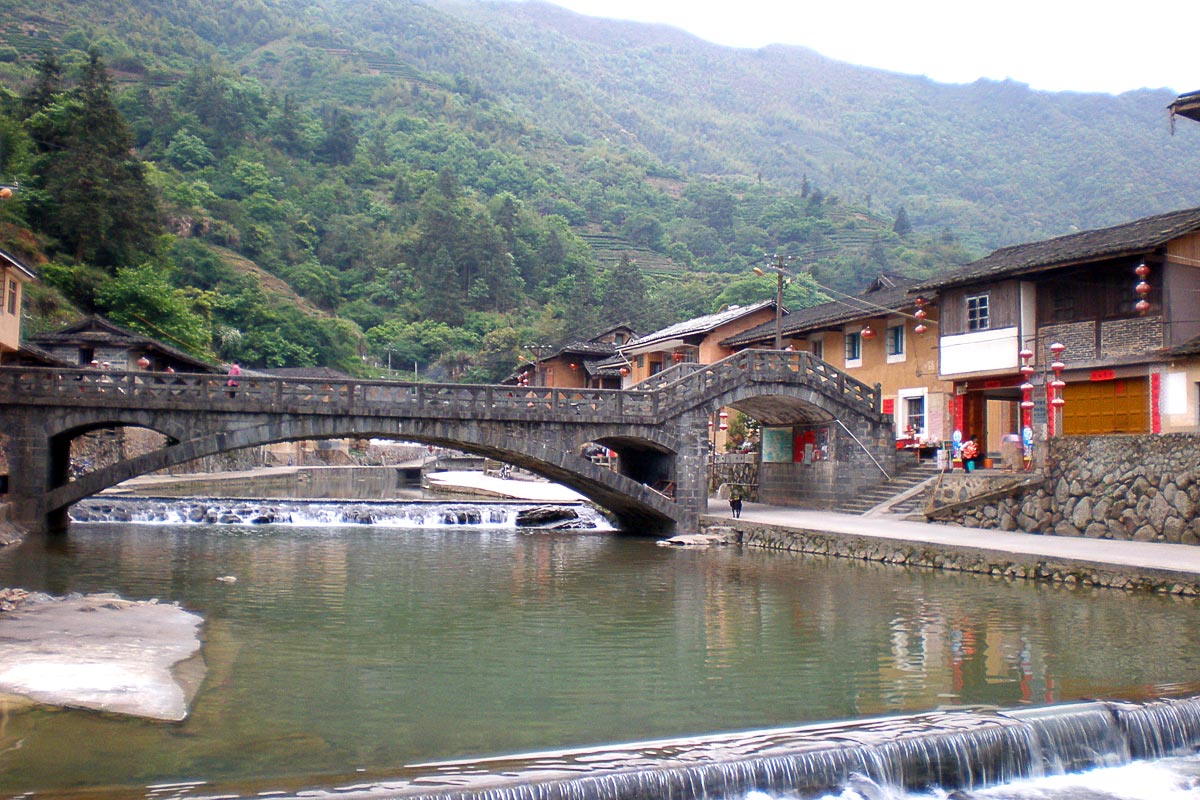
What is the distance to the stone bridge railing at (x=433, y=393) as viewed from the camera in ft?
97.0

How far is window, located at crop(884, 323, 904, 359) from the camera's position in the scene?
38.5 meters

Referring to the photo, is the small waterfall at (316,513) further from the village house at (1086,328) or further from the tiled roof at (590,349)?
the tiled roof at (590,349)

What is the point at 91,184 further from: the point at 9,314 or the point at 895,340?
the point at 895,340

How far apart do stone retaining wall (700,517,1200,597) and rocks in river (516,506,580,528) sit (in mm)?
7562

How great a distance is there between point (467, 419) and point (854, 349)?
17904 millimetres

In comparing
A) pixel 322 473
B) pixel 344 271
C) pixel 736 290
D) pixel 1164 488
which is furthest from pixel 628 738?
pixel 344 271

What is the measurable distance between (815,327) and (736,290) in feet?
187

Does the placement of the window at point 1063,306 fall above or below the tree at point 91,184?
below

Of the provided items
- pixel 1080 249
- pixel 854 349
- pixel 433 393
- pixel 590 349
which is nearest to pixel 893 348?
pixel 854 349

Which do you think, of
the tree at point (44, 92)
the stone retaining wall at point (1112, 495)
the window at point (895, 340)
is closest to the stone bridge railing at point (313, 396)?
the window at point (895, 340)

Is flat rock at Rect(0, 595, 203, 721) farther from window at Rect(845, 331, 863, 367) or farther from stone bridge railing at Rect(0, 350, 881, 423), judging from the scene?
window at Rect(845, 331, 863, 367)

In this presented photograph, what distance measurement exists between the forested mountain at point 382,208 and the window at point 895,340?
38203mm

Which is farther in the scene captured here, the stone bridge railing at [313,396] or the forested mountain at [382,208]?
the forested mountain at [382,208]

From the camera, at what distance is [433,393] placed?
Result: 3148cm
